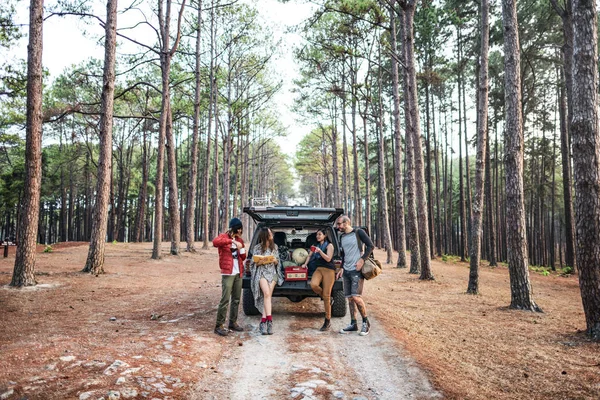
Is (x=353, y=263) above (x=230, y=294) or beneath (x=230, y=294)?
above

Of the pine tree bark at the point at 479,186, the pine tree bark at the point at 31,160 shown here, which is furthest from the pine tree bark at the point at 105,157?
the pine tree bark at the point at 479,186

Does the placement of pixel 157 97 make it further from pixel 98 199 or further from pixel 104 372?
pixel 104 372

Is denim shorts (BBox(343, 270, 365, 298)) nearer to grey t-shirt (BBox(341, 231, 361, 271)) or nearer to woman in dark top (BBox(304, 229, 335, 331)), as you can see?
grey t-shirt (BBox(341, 231, 361, 271))

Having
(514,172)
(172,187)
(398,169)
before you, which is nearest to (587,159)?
(514,172)

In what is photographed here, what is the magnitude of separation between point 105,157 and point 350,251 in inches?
359

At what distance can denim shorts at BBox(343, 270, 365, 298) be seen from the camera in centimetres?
641

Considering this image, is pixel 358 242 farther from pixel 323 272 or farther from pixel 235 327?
pixel 235 327

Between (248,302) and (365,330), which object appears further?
(248,302)

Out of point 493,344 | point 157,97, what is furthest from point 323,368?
point 157,97

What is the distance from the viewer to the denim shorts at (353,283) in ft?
21.0

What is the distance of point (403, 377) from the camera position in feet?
14.5

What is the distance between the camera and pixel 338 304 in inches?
284

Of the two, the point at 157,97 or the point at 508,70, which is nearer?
the point at 508,70

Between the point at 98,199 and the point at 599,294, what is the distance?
12.1m
